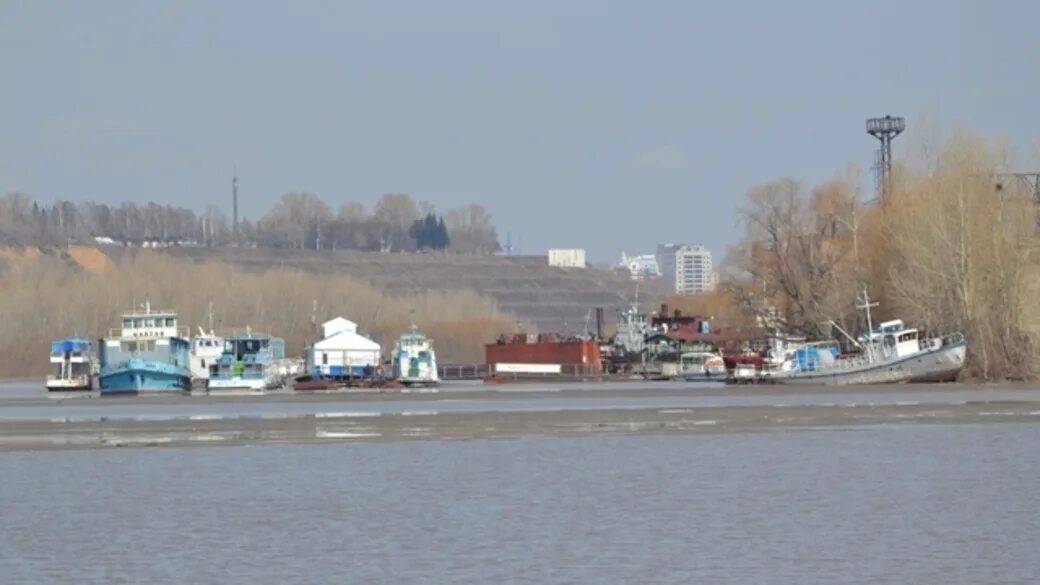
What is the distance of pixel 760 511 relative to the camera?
33.5m

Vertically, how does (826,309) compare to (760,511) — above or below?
above

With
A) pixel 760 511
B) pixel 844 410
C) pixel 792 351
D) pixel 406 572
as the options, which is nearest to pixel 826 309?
pixel 792 351

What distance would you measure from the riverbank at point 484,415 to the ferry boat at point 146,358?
10354 millimetres

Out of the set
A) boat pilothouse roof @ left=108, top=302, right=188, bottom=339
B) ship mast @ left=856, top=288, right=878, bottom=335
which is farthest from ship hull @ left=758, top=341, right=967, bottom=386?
boat pilothouse roof @ left=108, top=302, right=188, bottom=339

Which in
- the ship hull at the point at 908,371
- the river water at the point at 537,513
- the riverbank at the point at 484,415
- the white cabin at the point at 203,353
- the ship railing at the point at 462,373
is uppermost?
the white cabin at the point at 203,353

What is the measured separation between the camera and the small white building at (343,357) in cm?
11375

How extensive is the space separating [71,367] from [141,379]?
15.9 meters

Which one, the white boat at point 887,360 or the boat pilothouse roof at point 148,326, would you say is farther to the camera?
the boat pilothouse roof at point 148,326

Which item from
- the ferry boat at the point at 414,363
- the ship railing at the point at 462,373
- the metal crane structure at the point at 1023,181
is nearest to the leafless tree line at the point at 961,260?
the metal crane structure at the point at 1023,181

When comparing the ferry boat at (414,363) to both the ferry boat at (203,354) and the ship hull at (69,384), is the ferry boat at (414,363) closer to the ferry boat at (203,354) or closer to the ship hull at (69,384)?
the ferry boat at (203,354)

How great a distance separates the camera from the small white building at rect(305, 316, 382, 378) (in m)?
114

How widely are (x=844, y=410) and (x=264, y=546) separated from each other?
39.4 metres

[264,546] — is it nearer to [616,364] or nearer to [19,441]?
[19,441]

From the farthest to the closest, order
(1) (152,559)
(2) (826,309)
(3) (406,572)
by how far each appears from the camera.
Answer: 1. (2) (826,309)
2. (1) (152,559)
3. (3) (406,572)
